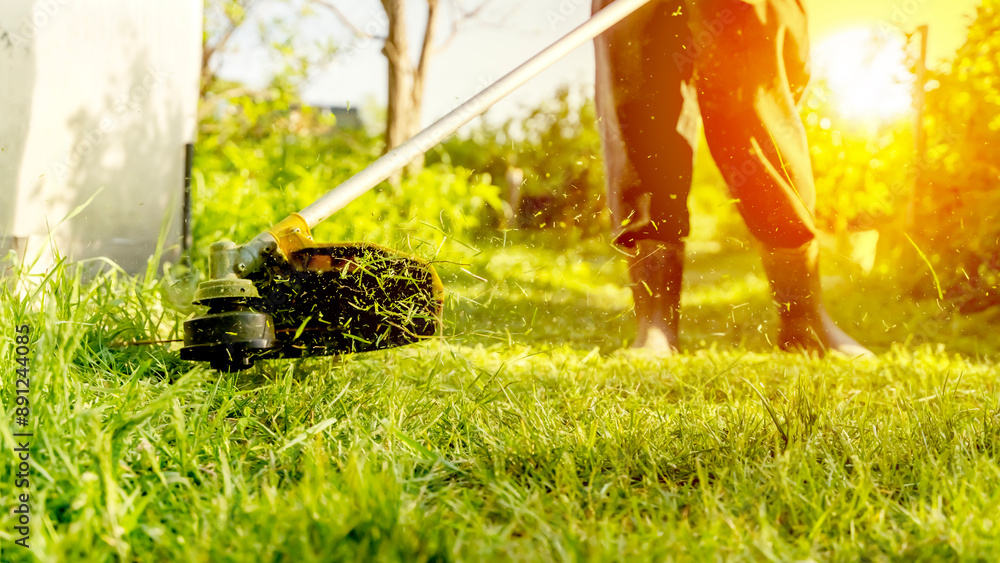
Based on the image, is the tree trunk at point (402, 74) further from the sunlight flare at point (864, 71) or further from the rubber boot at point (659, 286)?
the sunlight flare at point (864, 71)

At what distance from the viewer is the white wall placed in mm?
2465

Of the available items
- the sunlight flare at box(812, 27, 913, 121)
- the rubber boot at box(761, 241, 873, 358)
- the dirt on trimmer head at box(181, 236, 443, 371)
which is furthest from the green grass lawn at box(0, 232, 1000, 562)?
the sunlight flare at box(812, 27, 913, 121)

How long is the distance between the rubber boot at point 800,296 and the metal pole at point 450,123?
1095mm

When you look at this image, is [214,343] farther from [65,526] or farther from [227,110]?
[227,110]

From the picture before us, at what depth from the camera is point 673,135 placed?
261 centimetres

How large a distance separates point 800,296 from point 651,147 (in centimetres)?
76

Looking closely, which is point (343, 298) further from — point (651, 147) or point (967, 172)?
point (967, 172)

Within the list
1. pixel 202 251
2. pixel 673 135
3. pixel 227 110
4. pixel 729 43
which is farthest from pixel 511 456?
pixel 227 110

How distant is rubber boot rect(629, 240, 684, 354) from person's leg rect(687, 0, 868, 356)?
0.31 meters

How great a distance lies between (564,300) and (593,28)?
4.88ft

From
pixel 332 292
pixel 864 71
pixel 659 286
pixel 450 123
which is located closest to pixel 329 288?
pixel 332 292

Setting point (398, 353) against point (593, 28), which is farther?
point (398, 353)

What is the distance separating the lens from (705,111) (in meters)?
2.55

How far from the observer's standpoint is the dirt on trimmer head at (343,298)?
5.68 ft
